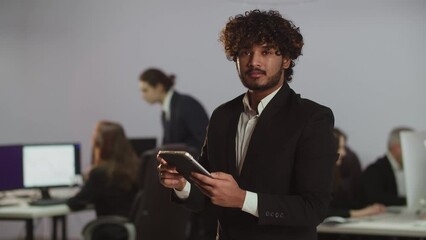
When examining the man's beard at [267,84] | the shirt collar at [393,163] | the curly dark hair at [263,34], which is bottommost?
the shirt collar at [393,163]

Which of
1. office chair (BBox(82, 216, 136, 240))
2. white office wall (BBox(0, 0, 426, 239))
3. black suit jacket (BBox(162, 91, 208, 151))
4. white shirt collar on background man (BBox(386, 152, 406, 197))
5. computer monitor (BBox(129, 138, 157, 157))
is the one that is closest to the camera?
office chair (BBox(82, 216, 136, 240))

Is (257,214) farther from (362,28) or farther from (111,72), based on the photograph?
(111,72)

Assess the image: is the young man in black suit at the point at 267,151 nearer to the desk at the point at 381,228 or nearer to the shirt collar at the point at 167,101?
the desk at the point at 381,228

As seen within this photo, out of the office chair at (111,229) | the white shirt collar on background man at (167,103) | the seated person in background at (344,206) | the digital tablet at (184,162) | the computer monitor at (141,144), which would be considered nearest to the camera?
the digital tablet at (184,162)

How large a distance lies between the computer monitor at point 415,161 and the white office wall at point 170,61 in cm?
215

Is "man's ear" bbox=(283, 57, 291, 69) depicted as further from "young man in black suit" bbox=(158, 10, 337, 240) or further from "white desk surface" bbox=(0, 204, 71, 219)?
"white desk surface" bbox=(0, 204, 71, 219)

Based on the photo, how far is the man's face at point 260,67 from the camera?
73.5 inches

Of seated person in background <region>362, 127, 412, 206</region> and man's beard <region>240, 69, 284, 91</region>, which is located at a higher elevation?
man's beard <region>240, 69, 284, 91</region>

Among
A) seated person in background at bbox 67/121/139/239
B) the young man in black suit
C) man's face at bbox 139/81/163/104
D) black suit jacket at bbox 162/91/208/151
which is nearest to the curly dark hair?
the young man in black suit

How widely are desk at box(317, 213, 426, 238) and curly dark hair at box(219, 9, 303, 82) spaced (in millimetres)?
2073

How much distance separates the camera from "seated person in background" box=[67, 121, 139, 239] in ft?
16.6

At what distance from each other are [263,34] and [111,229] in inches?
115

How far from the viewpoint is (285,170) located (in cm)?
186

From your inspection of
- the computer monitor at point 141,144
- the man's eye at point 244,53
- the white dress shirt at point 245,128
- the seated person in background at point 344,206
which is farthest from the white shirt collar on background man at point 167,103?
the man's eye at point 244,53
